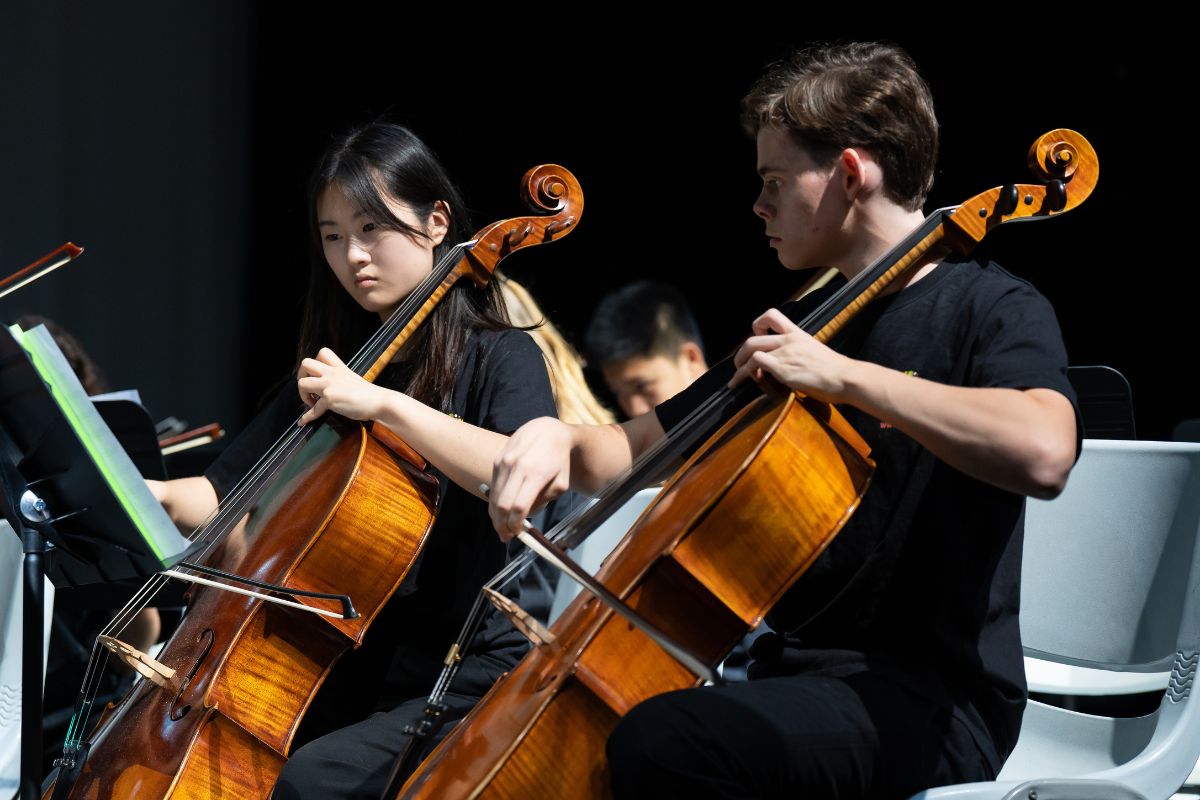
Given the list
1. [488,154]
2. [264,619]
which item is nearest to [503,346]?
[264,619]

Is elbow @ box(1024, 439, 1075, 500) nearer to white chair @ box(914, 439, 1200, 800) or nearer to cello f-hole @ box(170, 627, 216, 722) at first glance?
white chair @ box(914, 439, 1200, 800)

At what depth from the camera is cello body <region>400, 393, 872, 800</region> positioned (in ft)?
3.94

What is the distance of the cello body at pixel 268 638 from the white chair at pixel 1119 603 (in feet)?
2.68

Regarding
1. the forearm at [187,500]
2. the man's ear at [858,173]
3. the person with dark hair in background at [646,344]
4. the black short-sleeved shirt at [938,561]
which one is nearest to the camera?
the black short-sleeved shirt at [938,561]

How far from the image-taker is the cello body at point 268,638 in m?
1.50

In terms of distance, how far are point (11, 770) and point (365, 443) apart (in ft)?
2.48

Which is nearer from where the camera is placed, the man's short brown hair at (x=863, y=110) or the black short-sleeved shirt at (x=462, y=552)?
the man's short brown hair at (x=863, y=110)

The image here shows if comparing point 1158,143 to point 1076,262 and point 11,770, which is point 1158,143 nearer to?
point 1076,262

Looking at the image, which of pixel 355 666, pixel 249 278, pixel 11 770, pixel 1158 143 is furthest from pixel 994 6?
pixel 11 770

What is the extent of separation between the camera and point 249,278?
173 inches

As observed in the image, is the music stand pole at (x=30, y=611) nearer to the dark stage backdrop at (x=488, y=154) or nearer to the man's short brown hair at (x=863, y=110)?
the man's short brown hair at (x=863, y=110)

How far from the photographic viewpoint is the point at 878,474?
4.64ft

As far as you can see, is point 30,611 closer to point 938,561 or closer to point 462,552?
point 462,552

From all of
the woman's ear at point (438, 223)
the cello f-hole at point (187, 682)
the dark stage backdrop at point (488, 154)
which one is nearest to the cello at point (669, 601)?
the cello f-hole at point (187, 682)
